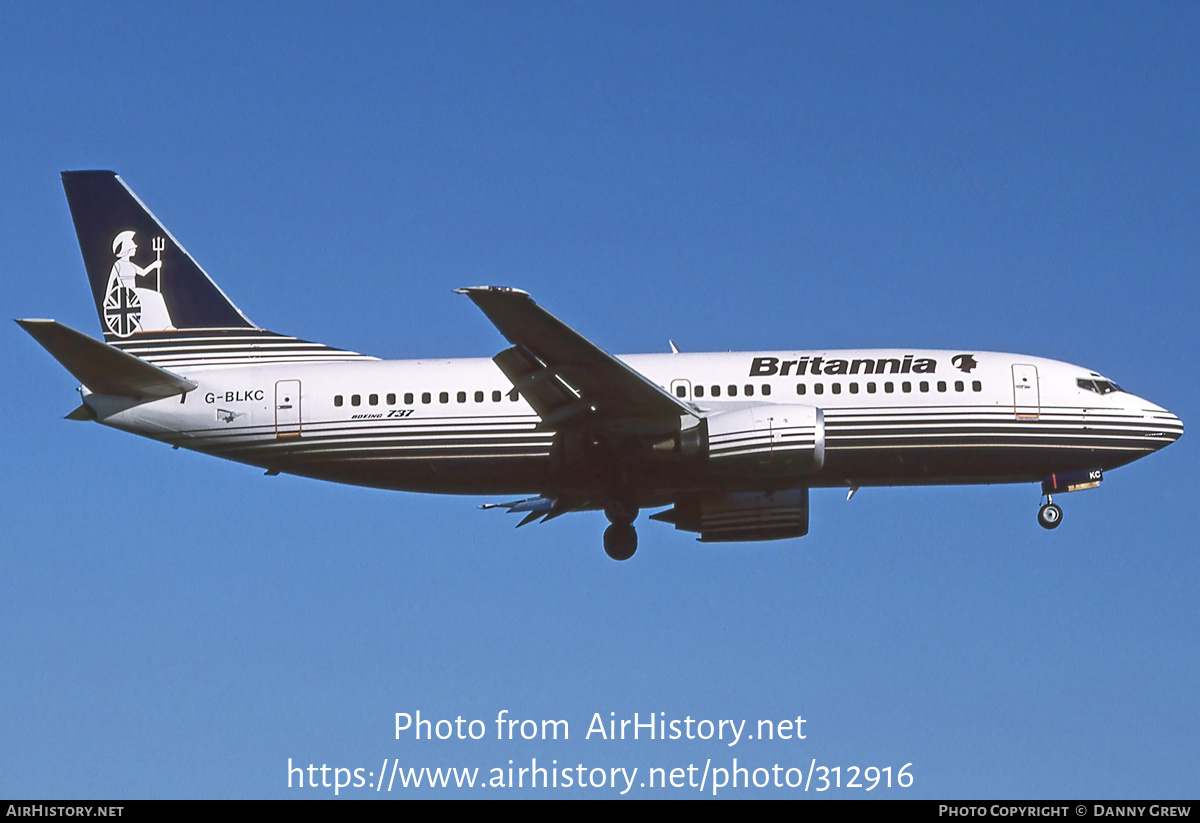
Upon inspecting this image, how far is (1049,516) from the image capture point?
37.1m

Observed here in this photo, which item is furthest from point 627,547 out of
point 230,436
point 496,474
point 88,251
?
point 88,251

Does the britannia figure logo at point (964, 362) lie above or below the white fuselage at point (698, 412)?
above

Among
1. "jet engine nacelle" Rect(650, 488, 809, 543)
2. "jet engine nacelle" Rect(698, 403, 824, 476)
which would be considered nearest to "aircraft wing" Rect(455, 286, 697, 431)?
"jet engine nacelle" Rect(698, 403, 824, 476)

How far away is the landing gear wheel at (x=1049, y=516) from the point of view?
37.1m

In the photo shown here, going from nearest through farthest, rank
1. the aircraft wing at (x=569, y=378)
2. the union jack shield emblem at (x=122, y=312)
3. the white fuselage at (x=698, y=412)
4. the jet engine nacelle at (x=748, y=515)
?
the aircraft wing at (x=569, y=378) < the white fuselage at (x=698, y=412) < the jet engine nacelle at (x=748, y=515) < the union jack shield emblem at (x=122, y=312)

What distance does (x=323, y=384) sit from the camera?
3734 centimetres

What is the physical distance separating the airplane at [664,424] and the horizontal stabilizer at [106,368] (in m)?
0.05

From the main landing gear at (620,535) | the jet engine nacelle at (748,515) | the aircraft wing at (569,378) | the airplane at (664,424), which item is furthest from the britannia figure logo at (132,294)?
the jet engine nacelle at (748,515)

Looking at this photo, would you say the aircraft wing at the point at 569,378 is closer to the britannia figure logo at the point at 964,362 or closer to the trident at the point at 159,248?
the britannia figure logo at the point at 964,362

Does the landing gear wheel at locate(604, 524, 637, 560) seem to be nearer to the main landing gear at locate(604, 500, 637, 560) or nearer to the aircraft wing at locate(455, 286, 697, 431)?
the main landing gear at locate(604, 500, 637, 560)

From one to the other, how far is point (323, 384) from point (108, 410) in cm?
526

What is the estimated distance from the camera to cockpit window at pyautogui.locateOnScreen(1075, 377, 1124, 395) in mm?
37469

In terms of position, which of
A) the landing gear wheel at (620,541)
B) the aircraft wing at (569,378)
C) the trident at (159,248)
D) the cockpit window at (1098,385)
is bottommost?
the landing gear wheel at (620,541)

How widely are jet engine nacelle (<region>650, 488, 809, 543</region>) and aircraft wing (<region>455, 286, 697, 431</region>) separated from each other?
4.09 meters
